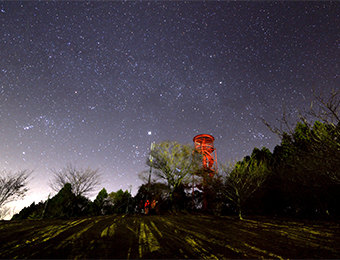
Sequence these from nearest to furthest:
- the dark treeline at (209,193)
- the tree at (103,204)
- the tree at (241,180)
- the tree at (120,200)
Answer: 1. the tree at (241,180)
2. the dark treeline at (209,193)
3. the tree at (103,204)
4. the tree at (120,200)

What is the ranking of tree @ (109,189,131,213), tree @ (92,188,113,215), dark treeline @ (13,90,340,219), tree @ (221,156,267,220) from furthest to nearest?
tree @ (109,189,131,213)
tree @ (92,188,113,215)
dark treeline @ (13,90,340,219)
tree @ (221,156,267,220)

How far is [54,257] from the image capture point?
3316mm

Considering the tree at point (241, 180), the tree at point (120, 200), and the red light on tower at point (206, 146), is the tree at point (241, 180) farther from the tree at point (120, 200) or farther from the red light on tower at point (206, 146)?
the tree at point (120, 200)

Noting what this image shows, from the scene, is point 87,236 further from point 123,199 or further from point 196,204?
point 123,199

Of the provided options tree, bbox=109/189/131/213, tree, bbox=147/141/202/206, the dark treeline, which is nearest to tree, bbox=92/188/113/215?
tree, bbox=109/189/131/213

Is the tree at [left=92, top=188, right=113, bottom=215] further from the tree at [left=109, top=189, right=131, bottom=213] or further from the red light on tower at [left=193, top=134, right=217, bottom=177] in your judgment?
the red light on tower at [left=193, top=134, right=217, bottom=177]

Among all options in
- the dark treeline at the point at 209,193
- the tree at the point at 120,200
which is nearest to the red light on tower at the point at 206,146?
the dark treeline at the point at 209,193

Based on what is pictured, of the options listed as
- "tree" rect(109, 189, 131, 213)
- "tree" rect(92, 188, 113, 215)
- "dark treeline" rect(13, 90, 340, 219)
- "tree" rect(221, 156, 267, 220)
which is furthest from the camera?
Result: "tree" rect(109, 189, 131, 213)

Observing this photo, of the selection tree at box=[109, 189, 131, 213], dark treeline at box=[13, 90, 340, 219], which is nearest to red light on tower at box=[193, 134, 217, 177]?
dark treeline at box=[13, 90, 340, 219]

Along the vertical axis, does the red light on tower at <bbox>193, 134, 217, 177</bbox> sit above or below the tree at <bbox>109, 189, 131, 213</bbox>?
above

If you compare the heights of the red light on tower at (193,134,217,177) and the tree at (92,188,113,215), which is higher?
the red light on tower at (193,134,217,177)

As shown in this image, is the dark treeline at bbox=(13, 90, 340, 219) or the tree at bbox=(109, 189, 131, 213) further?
the tree at bbox=(109, 189, 131, 213)

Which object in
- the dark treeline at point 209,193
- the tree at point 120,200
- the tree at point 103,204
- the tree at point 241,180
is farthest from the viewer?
the tree at point 120,200

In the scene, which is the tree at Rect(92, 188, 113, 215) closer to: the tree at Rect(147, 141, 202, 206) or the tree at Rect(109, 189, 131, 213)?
the tree at Rect(109, 189, 131, 213)
